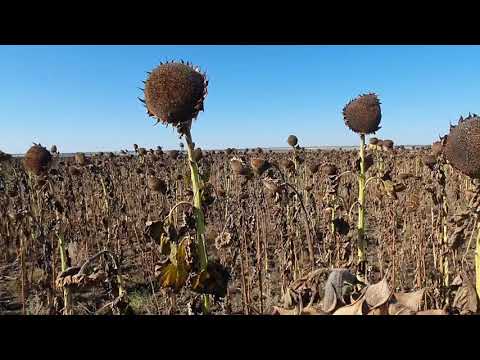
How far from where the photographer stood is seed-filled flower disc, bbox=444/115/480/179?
7.03 ft

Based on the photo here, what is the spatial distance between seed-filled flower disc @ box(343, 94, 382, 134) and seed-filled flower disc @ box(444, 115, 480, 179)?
2.13 meters

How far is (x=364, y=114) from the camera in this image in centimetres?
443

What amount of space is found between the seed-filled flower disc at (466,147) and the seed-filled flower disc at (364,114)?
6.99 ft

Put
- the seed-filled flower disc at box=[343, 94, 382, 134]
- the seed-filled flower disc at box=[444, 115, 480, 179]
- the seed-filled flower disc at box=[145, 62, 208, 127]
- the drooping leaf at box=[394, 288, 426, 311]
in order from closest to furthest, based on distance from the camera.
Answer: the drooping leaf at box=[394, 288, 426, 311]
the seed-filled flower disc at box=[444, 115, 480, 179]
the seed-filled flower disc at box=[145, 62, 208, 127]
the seed-filled flower disc at box=[343, 94, 382, 134]

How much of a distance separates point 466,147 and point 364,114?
2.32 m

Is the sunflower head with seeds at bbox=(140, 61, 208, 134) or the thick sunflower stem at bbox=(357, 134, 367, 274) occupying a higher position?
the sunflower head with seeds at bbox=(140, 61, 208, 134)

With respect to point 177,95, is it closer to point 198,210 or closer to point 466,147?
point 198,210

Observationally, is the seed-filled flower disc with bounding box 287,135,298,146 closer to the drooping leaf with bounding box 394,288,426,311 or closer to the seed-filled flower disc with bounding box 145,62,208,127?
the seed-filled flower disc with bounding box 145,62,208,127

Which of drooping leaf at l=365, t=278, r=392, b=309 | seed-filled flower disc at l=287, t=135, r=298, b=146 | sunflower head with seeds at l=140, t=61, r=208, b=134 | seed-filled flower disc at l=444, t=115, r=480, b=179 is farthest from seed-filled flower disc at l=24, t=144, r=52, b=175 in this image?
drooping leaf at l=365, t=278, r=392, b=309

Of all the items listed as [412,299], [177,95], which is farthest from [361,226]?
[412,299]

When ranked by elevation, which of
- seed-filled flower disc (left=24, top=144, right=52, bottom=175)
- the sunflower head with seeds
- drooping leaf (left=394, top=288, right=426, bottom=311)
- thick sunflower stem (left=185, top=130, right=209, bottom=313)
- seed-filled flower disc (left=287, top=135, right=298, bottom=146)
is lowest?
drooping leaf (left=394, top=288, right=426, bottom=311)

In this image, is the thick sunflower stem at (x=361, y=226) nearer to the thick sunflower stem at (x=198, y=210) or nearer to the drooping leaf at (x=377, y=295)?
the thick sunflower stem at (x=198, y=210)

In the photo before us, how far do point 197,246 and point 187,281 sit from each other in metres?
0.24

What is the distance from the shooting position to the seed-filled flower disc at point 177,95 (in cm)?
233
